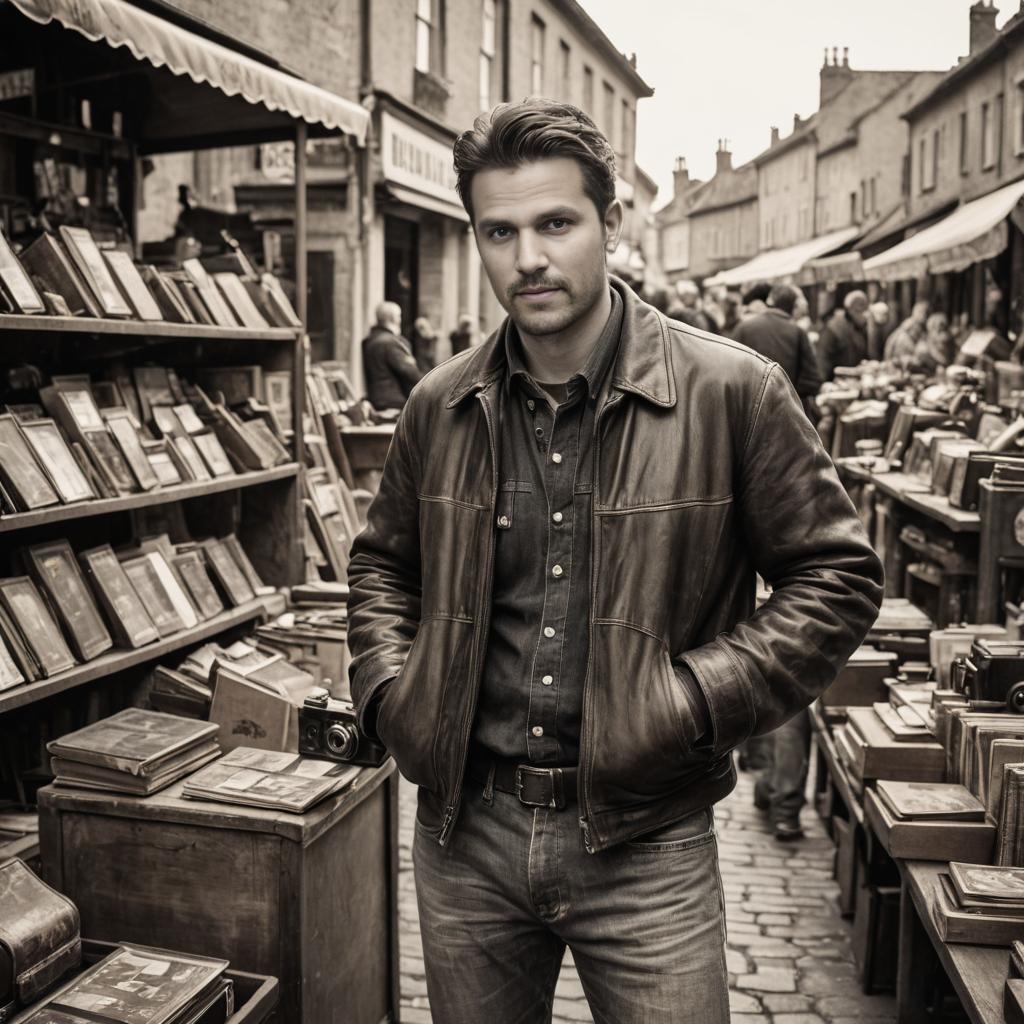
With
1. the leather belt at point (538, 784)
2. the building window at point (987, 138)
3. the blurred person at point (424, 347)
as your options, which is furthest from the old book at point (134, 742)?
the building window at point (987, 138)

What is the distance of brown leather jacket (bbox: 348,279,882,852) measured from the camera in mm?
2141

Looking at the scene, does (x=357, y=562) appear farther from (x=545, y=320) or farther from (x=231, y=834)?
(x=231, y=834)

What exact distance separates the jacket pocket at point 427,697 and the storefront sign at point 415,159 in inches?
482

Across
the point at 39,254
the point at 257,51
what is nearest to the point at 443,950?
the point at 39,254

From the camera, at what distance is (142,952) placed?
9.62ft

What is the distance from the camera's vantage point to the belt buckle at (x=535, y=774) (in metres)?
2.21

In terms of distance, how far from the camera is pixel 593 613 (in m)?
2.19

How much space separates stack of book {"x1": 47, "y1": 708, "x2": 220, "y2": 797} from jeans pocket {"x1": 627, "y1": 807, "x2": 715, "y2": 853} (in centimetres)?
177

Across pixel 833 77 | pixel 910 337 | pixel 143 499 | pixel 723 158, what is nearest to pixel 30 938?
pixel 143 499

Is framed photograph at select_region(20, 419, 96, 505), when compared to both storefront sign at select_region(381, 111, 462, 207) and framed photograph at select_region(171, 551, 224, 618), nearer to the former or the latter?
framed photograph at select_region(171, 551, 224, 618)

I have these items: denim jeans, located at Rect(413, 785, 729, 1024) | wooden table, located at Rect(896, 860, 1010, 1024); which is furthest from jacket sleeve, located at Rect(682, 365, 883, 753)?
wooden table, located at Rect(896, 860, 1010, 1024)

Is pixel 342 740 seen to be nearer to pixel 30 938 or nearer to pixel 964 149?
pixel 30 938

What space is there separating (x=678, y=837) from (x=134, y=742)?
1.98 meters

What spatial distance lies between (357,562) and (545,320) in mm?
766
